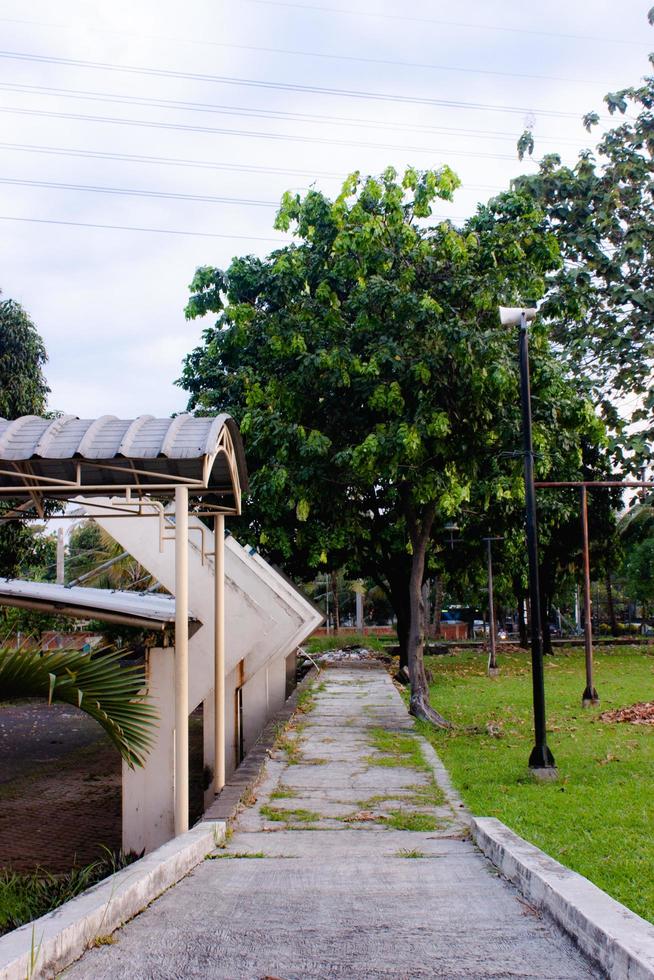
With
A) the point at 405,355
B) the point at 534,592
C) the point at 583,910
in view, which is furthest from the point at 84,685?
the point at 405,355

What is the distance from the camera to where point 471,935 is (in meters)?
4.43

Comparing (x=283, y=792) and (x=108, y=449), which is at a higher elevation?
(x=108, y=449)

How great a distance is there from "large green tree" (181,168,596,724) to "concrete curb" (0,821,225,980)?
24.6 ft

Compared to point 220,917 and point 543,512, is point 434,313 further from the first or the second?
point 543,512

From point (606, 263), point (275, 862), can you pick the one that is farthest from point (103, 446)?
point (606, 263)

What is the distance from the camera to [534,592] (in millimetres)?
10188

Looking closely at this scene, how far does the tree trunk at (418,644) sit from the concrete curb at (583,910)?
25.5ft

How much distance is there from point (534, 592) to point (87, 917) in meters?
6.84

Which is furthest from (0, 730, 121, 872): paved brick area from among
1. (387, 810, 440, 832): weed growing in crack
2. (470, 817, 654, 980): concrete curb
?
(470, 817, 654, 980): concrete curb

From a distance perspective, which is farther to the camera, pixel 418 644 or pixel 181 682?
pixel 418 644

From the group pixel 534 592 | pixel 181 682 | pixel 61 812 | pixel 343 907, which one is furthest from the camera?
pixel 61 812

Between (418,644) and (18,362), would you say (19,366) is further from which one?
(418,644)

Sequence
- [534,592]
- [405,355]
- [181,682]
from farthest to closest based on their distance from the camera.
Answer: [405,355] < [534,592] < [181,682]

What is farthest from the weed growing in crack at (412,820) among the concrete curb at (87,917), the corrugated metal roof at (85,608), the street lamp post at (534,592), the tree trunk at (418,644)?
the tree trunk at (418,644)
